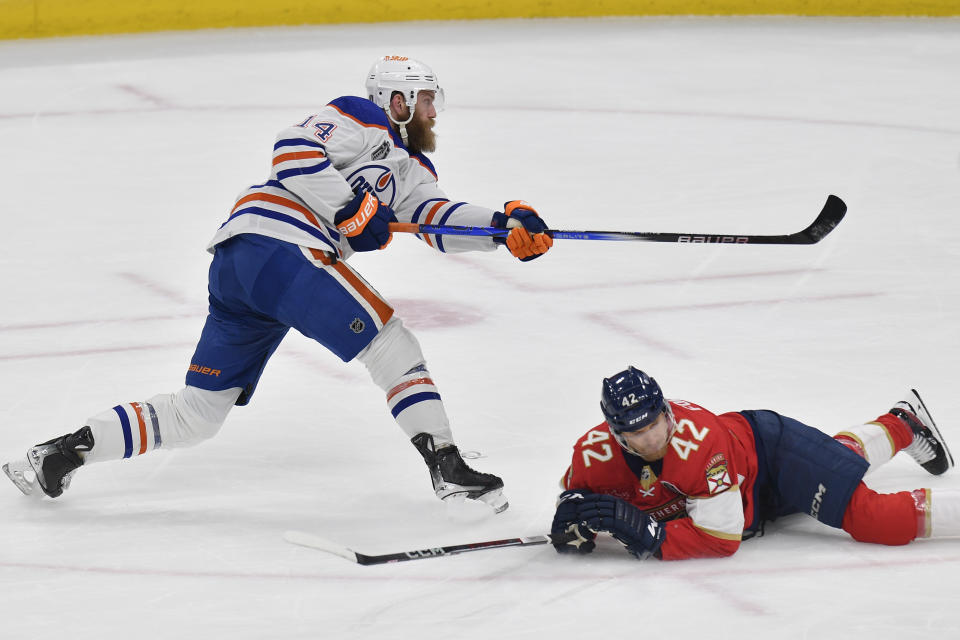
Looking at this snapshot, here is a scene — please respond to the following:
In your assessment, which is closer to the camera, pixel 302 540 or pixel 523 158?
pixel 302 540

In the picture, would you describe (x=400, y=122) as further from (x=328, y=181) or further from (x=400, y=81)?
(x=328, y=181)

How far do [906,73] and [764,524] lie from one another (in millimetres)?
6139

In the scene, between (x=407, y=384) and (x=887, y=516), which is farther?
(x=407, y=384)

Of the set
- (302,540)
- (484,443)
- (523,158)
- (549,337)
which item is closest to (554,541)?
(302,540)

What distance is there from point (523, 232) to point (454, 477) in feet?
2.05

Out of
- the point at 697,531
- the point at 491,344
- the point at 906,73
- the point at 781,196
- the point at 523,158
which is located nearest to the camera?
the point at 697,531

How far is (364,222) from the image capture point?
3.64m

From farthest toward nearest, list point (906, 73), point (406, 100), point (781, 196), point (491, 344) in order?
point (906, 73)
point (781, 196)
point (491, 344)
point (406, 100)

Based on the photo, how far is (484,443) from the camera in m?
4.07

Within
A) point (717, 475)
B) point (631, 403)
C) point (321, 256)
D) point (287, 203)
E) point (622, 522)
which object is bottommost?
point (622, 522)

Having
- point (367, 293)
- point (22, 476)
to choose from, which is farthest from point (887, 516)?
point (22, 476)

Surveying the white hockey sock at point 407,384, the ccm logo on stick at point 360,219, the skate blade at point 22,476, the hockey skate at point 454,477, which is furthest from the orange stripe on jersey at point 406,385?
the skate blade at point 22,476

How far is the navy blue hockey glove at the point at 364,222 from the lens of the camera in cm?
362

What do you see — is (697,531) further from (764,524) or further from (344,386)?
(344,386)
